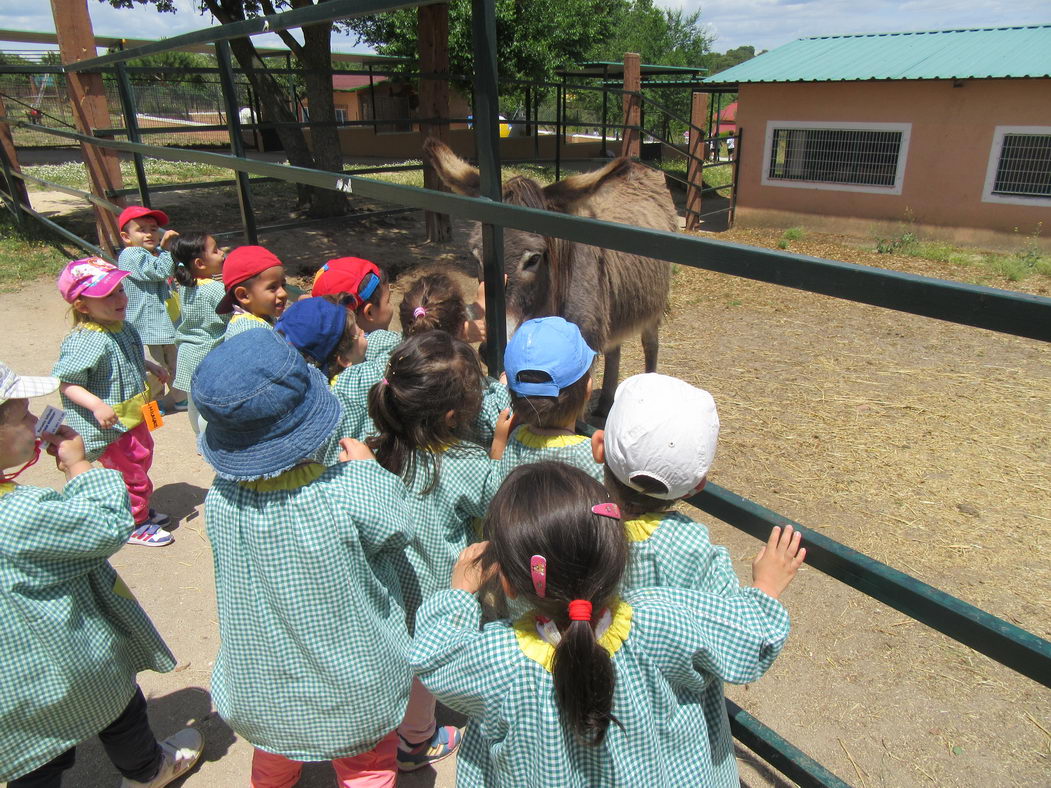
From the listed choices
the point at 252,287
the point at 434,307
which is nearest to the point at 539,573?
the point at 434,307

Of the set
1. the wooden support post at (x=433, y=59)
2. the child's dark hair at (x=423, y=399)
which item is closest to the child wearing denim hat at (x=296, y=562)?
the child's dark hair at (x=423, y=399)

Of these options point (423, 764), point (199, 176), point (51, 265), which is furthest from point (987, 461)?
point (199, 176)

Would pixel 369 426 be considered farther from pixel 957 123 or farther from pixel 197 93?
pixel 197 93

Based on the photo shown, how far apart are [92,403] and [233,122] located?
159cm

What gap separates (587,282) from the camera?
12.6 ft

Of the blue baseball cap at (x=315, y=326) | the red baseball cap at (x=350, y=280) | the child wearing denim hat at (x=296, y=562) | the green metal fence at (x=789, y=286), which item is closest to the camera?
the green metal fence at (x=789, y=286)

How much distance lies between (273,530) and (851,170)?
13.0 m

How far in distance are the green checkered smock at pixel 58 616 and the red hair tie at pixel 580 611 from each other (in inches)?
43.2

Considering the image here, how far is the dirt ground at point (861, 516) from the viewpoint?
2143mm

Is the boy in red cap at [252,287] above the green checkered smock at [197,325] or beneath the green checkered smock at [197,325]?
above

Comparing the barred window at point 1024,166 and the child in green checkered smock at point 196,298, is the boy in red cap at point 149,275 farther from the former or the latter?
the barred window at point 1024,166

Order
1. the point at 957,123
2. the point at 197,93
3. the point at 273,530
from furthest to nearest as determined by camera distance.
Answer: the point at 197,93, the point at 957,123, the point at 273,530

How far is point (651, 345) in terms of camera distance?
5.31 meters

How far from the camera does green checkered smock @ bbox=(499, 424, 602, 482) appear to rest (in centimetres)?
154
